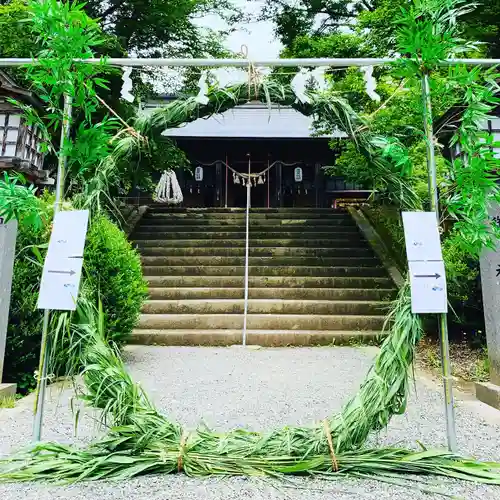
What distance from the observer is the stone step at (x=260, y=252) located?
27.8ft

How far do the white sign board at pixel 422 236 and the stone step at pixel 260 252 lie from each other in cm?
594

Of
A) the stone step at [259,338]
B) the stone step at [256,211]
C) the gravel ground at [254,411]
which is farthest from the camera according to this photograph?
the stone step at [256,211]

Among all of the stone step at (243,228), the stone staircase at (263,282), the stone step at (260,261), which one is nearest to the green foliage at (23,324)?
the stone staircase at (263,282)

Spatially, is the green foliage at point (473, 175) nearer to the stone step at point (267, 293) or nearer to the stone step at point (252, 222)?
the stone step at point (267, 293)

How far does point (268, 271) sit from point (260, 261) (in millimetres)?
404

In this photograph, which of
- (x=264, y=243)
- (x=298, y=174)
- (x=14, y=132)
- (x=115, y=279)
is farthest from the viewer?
(x=298, y=174)

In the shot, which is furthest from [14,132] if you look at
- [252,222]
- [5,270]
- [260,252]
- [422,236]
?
[252,222]

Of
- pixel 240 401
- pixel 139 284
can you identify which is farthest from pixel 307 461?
pixel 139 284

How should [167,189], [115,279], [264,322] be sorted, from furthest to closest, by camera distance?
[167,189] < [264,322] < [115,279]

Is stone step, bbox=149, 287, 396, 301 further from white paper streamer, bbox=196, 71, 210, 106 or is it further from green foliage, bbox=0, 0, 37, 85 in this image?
white paper streamer, bbox=196, 71, 210, 106

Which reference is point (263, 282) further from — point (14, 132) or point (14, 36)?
point (14, 36)

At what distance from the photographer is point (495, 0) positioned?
7.03 m

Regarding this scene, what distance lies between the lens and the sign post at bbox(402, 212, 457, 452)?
236 centimetres

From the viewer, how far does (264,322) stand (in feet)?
21.2
